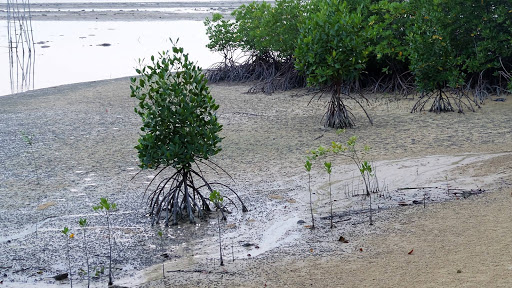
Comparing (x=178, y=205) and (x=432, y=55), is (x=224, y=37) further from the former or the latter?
(x=178, y=205)

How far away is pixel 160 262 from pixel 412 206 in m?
2.36

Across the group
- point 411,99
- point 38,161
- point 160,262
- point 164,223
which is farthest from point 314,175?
point 411,99

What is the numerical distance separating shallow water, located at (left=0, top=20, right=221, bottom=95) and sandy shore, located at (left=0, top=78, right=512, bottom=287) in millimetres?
5326

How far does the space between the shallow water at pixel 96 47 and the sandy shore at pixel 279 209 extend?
533cm

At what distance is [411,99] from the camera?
12383 mm

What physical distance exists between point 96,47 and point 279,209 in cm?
2329

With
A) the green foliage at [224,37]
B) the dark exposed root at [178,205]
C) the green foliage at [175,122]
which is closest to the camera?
the green foliage at [175,122]

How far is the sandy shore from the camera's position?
Result: 4688 millimetres

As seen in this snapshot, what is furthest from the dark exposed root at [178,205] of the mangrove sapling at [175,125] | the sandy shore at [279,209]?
the sandy shore at [279,209]

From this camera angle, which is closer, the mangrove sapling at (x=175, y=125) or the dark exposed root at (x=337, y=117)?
the mangrove sapling at (x=175, y=125)

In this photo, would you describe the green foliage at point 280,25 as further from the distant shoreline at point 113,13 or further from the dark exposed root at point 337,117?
the distant shoreline at point 113,13

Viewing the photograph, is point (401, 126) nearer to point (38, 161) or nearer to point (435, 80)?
point (435, 80)

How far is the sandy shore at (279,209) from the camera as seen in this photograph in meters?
4.69

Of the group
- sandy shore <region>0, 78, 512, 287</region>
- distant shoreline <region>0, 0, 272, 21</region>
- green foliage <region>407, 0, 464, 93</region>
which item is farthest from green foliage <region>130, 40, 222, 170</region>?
distant shoreline <region>0, 0, 272, 21</region>
